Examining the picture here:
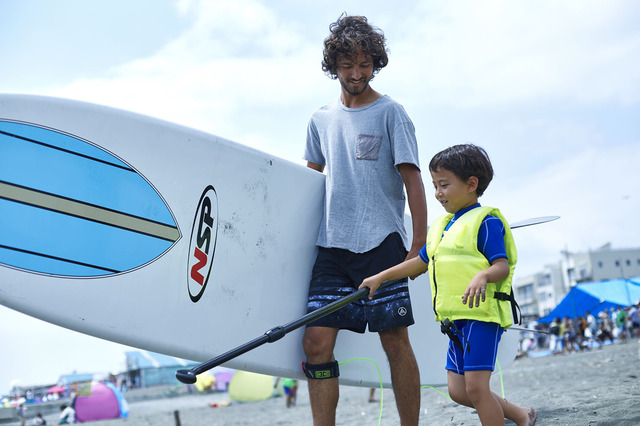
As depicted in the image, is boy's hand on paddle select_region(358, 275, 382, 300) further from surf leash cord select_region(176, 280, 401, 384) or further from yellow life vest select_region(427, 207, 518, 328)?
yellow life vest select_region(427, 207, 518, 328)

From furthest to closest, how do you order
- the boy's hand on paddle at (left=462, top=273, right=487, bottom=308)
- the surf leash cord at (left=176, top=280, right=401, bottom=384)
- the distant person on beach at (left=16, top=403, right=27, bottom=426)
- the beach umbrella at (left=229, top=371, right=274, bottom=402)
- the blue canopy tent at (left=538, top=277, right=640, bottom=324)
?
the blue canopy tent at (left=538, top=277, right=640, bottom=324), the beach umbrella at (left=229, top=371, right=274, bottom=402), the distant person on beach at (left=16, top=403, right=27, bottom=426), the surf leash cord at (left=176, top=280, right=401, bottom=384), the boy's hand on paddle at (left=462, top=273, right=487, bottom=308)

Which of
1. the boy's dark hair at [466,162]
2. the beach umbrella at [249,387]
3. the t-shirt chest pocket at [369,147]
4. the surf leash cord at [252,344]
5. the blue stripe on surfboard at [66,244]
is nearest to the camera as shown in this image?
the surf leash cord at [252,344]

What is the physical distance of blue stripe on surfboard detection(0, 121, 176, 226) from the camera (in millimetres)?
2109

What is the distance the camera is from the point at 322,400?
215 cm

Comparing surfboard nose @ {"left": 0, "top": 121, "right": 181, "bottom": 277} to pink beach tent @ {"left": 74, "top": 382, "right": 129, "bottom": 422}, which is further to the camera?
pink beach tent @ {"left": 74, "top": 382, "right": 129, "bottom": 422}

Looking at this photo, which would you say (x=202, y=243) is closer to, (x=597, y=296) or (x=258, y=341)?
(x=258, y=341)

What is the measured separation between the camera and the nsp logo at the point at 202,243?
7.69ft

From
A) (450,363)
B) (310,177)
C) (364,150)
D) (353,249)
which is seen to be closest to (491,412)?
(450,363)

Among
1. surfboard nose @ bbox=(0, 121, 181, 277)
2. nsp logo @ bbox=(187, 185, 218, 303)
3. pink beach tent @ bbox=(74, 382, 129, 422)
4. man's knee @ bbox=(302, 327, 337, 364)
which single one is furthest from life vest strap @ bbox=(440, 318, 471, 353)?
pink beach tent @ bbox=(74, 382, 129, 422)

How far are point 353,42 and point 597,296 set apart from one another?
63.5 feet

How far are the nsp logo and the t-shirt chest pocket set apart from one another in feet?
1.96

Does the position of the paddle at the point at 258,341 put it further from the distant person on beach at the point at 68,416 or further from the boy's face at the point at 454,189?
the distant person on beach at the point at 68,416

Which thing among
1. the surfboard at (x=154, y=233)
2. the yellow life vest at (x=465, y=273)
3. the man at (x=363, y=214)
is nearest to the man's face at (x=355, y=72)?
the man at (x=363, y=214)

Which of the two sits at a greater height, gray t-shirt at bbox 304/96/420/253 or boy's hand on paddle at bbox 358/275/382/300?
gray t-shirt at bbox 304/96/420/253
